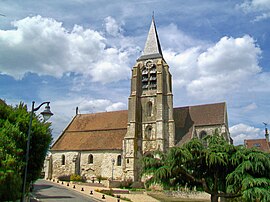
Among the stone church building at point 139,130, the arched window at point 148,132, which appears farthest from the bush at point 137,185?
the arched window at point 148,132

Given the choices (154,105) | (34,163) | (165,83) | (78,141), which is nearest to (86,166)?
(78,141)

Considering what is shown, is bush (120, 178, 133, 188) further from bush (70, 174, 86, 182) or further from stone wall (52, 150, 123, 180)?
bush (70, 174, 86, 182)

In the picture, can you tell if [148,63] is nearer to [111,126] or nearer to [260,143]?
[111,126]

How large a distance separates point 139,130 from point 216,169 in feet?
79.2

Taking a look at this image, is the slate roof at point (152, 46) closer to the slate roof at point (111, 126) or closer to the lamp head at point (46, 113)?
the slate roof at point (111, 126)

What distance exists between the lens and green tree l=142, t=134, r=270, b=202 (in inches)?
505

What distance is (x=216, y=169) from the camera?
583 inches

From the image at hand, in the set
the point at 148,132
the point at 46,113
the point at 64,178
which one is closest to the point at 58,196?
the point at 46,113

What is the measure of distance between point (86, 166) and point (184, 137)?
47.9 feet

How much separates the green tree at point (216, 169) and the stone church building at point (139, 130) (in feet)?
65.4

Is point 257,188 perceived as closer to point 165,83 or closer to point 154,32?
Result: point 165,83

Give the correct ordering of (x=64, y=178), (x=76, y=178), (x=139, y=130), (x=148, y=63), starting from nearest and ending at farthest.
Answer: (x=76, y=178) < (x=64, y=178) < (x=139, y=130) < (x=148, y=63)

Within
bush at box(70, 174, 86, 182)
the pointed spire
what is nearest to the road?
bush at box(70, 174, 86, 182)

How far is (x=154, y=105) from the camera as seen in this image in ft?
127
